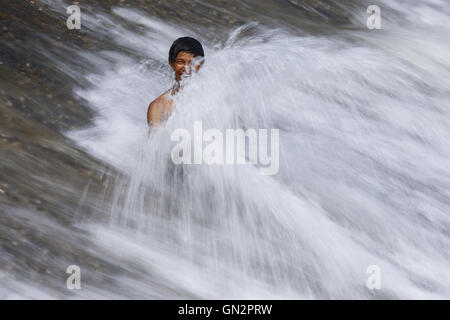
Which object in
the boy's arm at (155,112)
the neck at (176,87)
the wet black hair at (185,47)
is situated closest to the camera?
the wet black hair at (185,47)

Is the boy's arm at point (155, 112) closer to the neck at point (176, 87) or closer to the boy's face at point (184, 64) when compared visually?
the neck at point (176, 87)

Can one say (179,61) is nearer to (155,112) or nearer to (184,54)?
(184,54)

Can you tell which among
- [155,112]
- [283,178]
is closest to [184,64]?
[155,112]

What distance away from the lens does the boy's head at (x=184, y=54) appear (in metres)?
3.07

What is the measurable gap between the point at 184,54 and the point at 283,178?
0.98 m

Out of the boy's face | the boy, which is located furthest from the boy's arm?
the boy's face

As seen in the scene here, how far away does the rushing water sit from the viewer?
10.2 feet

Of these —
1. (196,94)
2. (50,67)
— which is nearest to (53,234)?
(196,94)

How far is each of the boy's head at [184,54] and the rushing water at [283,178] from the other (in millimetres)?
149

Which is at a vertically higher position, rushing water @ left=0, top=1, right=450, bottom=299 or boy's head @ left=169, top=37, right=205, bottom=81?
boy's head @ left=169, top=37, right=205, bottom=81

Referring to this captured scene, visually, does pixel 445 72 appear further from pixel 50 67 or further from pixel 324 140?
pixel 50 67

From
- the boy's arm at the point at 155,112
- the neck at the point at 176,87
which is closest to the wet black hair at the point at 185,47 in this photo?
the neck at the point at 176,87

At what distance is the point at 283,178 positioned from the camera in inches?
142

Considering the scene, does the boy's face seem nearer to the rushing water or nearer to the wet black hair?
the wet black hair
